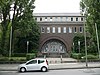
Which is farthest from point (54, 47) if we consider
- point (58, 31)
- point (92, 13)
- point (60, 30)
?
point (92, 13)

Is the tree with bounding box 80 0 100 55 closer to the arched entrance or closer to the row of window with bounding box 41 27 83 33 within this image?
the row of window with bounding box 41 27 83 33

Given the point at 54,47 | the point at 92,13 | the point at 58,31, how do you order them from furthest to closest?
the point at 54,47
the point at 58,31
the point at 92,13

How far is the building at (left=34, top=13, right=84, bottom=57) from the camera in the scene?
7031 cm

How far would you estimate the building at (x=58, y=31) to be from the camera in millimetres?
70312

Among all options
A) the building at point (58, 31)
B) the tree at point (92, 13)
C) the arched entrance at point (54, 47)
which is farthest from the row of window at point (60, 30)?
the tree at point (92, 13)

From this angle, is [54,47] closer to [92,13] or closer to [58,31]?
[58,31]

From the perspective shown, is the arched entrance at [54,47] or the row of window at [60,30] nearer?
the row of window at [60,30]

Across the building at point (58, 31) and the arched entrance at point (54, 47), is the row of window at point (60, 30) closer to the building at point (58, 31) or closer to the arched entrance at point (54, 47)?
the building at point (58, 31)

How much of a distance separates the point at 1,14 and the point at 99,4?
17666 millimetres

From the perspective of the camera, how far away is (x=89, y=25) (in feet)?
154

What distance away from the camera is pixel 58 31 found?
71062 millimetres

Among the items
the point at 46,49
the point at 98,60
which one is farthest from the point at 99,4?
the point at 46,49

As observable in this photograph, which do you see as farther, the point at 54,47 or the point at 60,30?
the point at 54,47

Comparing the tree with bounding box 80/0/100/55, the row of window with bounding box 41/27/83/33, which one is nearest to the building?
the row of window with bounding box 41/27/83/33
